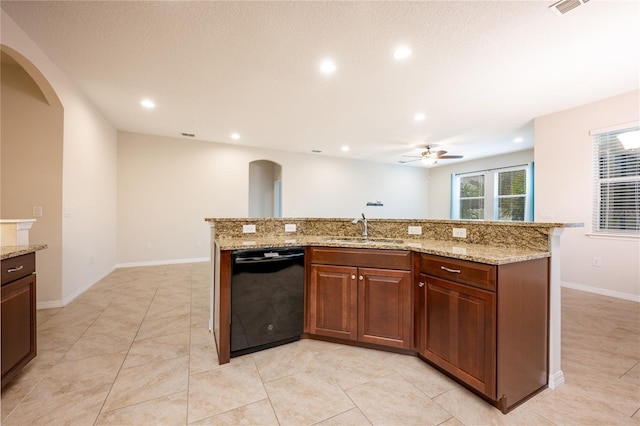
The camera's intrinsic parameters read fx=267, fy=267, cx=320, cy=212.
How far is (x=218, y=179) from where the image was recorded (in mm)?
6090

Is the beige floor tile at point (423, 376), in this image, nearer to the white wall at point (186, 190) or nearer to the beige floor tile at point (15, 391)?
the beige floor tile at point (15, 391)

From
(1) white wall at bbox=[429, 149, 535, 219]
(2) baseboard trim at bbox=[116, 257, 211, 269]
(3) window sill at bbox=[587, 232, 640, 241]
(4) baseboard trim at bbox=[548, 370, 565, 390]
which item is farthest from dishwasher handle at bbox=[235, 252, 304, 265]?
(1) white wall at bbox=[429, 149, 535, 219]

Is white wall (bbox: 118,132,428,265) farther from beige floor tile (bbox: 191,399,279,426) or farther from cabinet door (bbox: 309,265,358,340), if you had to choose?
beige floor tile (bbox: 191,399,279,426)

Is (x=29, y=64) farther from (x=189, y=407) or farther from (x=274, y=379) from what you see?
(x=274, y=379)

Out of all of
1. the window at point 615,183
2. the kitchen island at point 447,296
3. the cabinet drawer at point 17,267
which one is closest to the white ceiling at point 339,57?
the window at point 615,183

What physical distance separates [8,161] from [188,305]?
254 centimetres

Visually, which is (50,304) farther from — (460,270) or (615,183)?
(615,183)

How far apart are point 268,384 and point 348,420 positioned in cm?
58

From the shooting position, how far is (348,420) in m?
Answer: 1.44

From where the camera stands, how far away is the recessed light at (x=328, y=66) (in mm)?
2801

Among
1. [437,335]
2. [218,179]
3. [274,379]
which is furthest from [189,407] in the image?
[218,179]

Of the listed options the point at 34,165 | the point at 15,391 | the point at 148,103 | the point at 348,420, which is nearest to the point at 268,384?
the point at 348,420

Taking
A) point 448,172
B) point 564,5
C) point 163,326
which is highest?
point 564,5

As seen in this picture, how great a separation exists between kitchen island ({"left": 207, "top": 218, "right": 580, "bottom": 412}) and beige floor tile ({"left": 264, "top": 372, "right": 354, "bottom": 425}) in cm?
49
